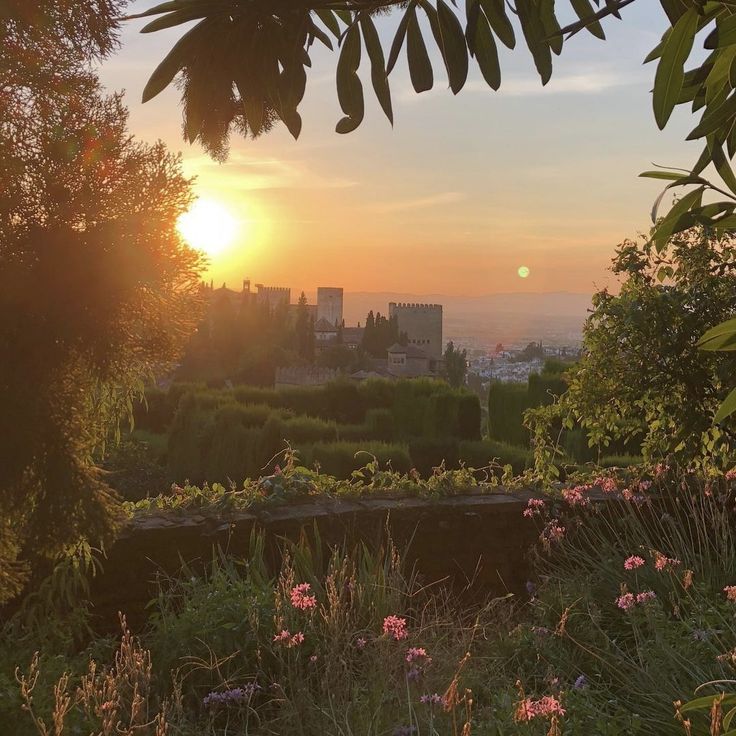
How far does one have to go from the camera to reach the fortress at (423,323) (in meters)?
102

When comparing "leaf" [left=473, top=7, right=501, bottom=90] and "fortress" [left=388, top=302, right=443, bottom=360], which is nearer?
"leaf" [left=473, top=7, right=501, bottom=90]

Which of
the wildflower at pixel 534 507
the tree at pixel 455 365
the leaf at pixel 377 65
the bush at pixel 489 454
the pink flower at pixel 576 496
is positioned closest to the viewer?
the leaf at pixel 377 65

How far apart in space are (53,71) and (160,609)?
9.31 feet

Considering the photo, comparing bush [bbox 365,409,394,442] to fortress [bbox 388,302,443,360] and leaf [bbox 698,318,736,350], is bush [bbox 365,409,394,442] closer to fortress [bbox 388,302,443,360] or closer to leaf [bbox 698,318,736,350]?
leaf [bbox 698,318,736,350]

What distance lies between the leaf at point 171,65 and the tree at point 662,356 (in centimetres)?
388

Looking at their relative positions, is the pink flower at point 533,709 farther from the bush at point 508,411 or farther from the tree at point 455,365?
the tree at point 455,365

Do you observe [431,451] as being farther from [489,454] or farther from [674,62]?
[674,62]

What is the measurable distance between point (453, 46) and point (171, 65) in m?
0.86

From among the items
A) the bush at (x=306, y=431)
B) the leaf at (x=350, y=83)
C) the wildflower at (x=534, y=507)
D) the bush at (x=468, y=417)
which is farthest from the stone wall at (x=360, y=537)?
the bush at (x=468, y=417)

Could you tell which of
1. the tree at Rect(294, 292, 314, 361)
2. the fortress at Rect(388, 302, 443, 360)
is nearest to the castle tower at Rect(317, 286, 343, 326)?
the fortress at Rect(388, 302, 443, 360)

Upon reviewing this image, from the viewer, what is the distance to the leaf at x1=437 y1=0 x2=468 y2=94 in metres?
2.42

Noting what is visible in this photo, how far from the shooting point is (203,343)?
46.5 metres

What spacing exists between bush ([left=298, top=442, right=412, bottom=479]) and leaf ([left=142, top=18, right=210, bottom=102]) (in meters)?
10.7

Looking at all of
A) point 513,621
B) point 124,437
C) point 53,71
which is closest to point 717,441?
point 513,621
